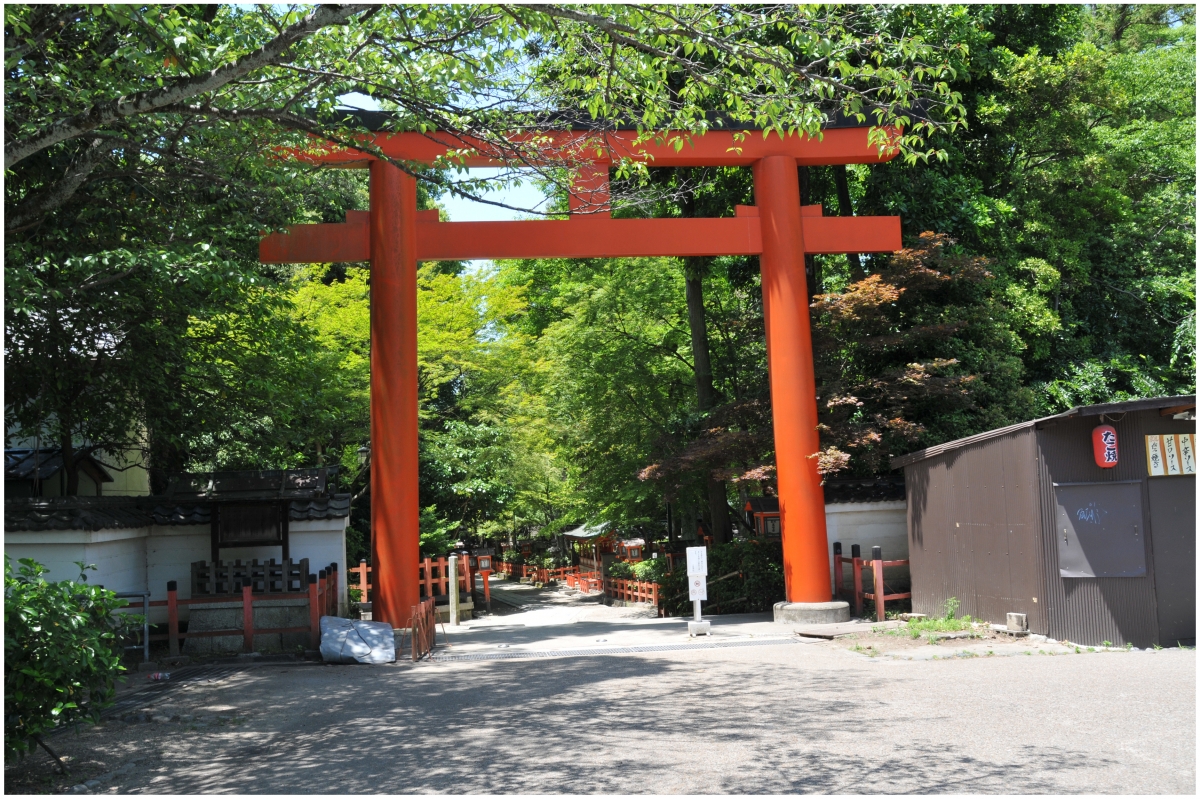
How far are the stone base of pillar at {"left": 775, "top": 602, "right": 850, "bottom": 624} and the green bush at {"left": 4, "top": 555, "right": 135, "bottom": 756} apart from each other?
9363 mm

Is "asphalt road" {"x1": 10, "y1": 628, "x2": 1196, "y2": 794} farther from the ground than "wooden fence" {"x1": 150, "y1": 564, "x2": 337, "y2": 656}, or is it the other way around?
"wooden fence" {"x1": 150, "y1": 564, "x2": 337, "y2": 656}

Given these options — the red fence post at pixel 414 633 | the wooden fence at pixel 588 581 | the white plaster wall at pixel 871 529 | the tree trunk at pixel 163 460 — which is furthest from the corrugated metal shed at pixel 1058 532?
the wooden fence at pixel 588 581

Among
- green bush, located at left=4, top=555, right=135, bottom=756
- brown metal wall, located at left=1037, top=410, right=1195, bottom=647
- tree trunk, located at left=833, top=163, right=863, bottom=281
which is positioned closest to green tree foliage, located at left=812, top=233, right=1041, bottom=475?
tree trunk, located at left=833, top=163, right=863, bottom=281

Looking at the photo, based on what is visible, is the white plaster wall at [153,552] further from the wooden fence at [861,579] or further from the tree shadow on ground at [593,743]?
the wooden fence at [861,579]

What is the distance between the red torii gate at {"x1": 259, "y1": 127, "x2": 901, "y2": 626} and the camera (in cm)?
1272

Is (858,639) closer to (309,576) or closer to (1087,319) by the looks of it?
(309,576)

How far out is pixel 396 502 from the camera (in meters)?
12.6

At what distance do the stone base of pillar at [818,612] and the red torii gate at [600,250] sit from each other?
0.61 ft

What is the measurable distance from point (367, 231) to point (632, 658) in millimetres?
7096

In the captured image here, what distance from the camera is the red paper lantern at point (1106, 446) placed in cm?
938

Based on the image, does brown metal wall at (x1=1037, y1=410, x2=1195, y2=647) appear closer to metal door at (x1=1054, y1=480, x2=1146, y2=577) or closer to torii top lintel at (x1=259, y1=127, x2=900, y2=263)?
metal door at (x1=1054, y1=480, x2=1146, y2=577)

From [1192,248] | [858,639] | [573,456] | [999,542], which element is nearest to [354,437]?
[573,456]

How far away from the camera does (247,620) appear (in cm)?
1159

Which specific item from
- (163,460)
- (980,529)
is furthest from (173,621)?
(980,529)
